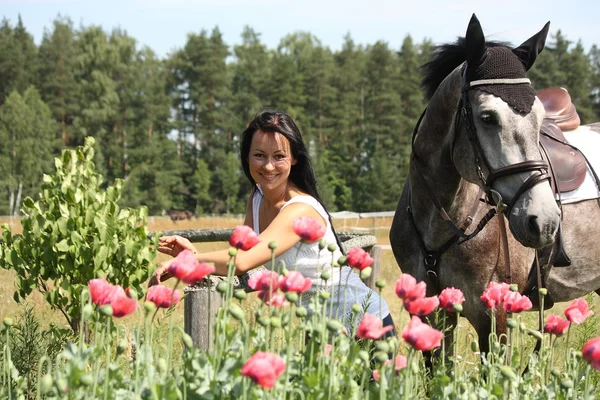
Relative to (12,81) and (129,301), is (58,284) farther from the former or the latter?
(12,81)

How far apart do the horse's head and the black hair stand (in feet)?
2.65

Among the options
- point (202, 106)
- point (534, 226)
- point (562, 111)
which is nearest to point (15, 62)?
point (202, 106)

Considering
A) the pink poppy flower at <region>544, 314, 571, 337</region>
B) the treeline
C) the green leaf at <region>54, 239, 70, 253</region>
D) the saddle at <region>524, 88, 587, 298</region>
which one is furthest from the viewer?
the treeline

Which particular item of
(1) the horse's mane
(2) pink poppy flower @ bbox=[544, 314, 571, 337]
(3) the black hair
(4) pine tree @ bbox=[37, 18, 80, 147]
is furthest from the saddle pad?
(4) pine tree @ bbox=[37, 18, 80, 147]

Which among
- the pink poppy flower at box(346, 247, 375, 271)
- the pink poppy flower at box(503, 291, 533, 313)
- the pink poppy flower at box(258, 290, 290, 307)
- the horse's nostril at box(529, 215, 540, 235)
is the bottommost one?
the pink poppy flower at box(503, 291, 533, 313)

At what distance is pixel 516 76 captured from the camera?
3518 millimetres

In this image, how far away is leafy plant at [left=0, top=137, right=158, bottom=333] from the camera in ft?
12.7

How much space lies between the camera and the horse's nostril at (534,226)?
121 inches

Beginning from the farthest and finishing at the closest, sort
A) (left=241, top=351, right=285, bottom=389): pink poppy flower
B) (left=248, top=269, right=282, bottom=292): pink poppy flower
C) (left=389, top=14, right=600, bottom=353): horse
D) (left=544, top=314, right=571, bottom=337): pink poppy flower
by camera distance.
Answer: (left=389, top=14, right=600, bottom=353): horse, (left=544, top=314, right=571, bottom=337): pink poppy flower, (left=248, top=269, right=282, bottom=292): pink poppy flower, (left=241, top=351, right=285, bottom=389): pink poppy flower

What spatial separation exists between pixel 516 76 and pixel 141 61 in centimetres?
4903

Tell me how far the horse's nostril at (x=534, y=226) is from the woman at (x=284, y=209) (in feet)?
2.43

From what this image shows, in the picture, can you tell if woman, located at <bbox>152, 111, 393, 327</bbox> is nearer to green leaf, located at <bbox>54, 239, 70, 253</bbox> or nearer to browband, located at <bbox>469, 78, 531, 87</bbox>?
green leaf, located at <bbox>54, 239, 70, 253</bbox>

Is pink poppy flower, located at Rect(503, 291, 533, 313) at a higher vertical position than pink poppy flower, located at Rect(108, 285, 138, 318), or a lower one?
lower

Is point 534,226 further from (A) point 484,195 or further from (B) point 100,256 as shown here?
(B) point 100,256
